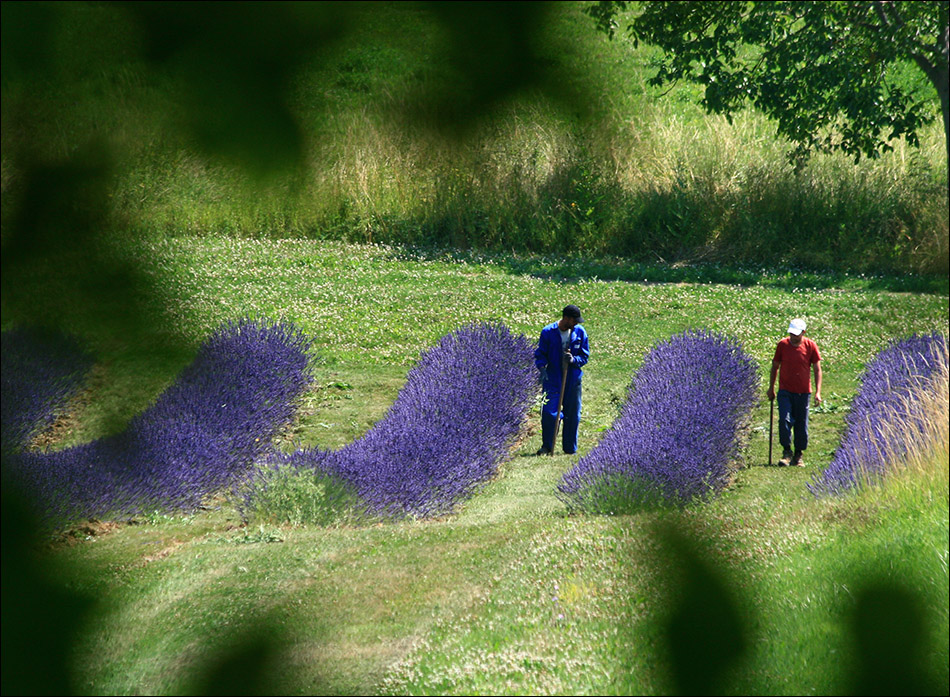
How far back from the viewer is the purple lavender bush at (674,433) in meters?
5.00

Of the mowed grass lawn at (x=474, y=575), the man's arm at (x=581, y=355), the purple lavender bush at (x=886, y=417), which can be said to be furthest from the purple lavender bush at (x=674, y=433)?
the purple lavender bush at (x=886, y=417)

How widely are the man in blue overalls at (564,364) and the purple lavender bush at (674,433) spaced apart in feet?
1.19

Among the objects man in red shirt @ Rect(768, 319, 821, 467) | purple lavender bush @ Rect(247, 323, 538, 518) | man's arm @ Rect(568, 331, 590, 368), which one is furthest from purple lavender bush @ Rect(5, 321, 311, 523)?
man in red shirt @ Rect(768, 319, 821, 467)

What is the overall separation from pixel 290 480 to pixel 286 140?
472 cm

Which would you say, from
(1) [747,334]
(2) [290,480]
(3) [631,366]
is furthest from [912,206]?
(2) [290,480]

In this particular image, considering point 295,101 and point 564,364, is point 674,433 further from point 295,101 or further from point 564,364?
point 295,101

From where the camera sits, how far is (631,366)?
9.08m

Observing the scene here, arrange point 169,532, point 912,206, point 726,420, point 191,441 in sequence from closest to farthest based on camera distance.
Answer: point 169,532
point 191,441
point 726,420
point 912,206

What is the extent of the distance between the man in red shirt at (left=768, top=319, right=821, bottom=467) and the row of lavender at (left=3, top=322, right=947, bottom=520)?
34cm

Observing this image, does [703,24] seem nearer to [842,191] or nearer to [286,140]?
[286,140]

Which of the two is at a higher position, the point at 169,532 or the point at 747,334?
the point at 747,334

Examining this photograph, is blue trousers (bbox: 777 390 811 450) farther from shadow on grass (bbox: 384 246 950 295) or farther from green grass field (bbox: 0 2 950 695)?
shadow on grass (bbox: 384 246 950 295)

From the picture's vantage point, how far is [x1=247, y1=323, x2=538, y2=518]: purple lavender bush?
544 centimetres

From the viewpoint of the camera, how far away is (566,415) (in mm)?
6770
